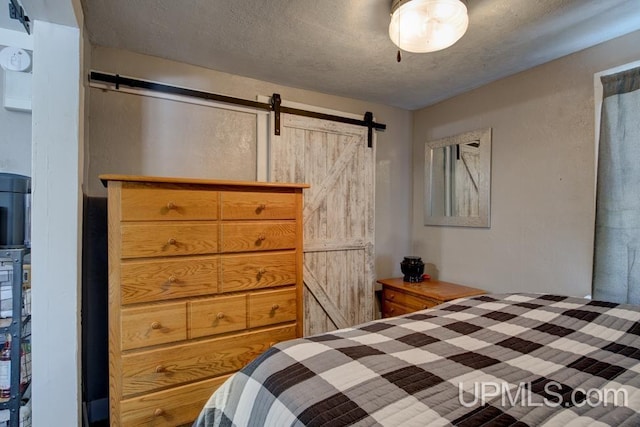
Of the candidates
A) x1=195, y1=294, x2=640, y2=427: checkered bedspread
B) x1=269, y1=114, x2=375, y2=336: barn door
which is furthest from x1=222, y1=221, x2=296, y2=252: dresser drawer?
x1=195, y1=294, x2=640, y2=427: checkered bedspread

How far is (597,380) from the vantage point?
892mm

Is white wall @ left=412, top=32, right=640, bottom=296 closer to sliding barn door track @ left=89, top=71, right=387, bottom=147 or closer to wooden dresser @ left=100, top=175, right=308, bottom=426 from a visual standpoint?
sliding barn door track @ left=89, top=71, right=387, bottom=147

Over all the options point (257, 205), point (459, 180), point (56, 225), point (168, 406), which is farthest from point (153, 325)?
point (459, 180)

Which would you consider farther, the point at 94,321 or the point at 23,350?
the point at 94,321

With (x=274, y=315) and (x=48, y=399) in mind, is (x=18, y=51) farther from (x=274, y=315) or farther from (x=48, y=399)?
(x=274, y=315)

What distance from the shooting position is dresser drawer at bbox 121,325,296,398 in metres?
1.59

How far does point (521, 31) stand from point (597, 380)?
6.04ft

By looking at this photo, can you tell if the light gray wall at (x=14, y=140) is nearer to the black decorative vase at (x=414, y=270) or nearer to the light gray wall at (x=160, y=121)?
the light gray wall at (x=160, y=121)

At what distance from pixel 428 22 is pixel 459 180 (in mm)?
1641

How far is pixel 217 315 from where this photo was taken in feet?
5.86

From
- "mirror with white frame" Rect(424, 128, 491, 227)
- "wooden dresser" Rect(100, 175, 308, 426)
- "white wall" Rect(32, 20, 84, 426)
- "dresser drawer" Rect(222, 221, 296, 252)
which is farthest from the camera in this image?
"mirror with white frame" Rect(424, 128, 491, 227)

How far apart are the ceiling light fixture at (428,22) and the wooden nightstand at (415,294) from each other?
1718 mm

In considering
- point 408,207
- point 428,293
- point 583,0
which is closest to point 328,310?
point 428,293

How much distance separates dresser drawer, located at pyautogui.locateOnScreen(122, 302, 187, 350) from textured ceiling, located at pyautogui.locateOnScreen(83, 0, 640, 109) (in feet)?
5.14
